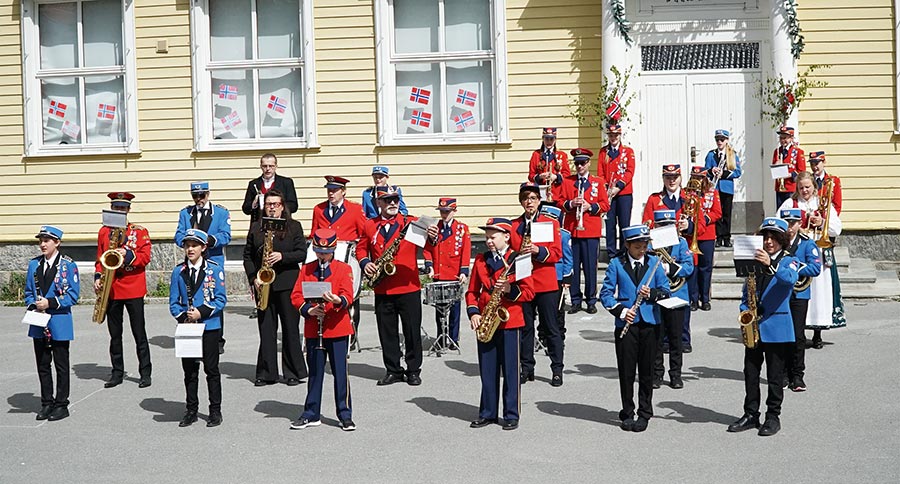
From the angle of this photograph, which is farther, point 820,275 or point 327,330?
point 820,275

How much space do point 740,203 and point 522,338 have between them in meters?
7.53

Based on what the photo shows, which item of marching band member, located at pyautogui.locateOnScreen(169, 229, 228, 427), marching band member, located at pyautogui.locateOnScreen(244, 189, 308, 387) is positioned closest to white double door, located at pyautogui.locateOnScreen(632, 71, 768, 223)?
marching band member, located at pyautogui.locateOnScreen(244, 189, 308, 387)

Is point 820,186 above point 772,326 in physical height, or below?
above

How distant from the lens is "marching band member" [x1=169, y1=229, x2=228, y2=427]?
10547mm

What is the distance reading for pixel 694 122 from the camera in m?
17.9

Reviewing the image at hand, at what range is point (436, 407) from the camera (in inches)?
435

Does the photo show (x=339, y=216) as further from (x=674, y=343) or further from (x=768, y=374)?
(x=768, y=374)

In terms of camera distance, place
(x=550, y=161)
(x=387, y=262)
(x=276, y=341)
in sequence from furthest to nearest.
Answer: (x=550, y=161) < (x=276, y=341) < (x=387, y=262)

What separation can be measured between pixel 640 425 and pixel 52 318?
5479 mm

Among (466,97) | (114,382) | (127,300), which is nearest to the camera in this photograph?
(114,382)

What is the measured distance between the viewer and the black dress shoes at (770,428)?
31.7 feet

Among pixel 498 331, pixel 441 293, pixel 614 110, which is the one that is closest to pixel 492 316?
pixel 498 331

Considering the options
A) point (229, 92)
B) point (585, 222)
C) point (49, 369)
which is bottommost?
point (49, 369)

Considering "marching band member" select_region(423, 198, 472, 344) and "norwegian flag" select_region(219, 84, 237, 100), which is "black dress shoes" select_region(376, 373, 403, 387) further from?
"norwegian flag" select_region(219, 84, 237, 100)
